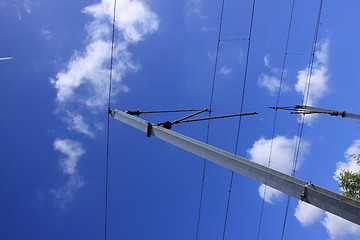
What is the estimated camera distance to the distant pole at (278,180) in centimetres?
406

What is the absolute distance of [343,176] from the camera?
26781 mm

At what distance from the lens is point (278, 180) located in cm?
475

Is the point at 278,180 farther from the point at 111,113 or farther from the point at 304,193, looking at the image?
the point at 111,113

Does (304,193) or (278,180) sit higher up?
(278,180)

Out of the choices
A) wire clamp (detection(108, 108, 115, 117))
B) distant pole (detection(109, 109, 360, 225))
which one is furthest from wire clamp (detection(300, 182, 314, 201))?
wire clamp (detection(108, 108, 115, 117))

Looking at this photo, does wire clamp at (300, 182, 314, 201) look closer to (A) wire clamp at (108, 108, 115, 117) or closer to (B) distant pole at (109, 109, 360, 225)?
(B) distant pole at (109, 109, 360, 225)

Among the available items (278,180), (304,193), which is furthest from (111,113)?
(304,193)

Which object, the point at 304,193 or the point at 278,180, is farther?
the point at 278,180

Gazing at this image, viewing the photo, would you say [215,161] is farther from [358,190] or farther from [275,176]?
[358,190]

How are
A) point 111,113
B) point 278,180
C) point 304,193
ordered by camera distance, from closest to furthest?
point 304,193
point 278,180
point 111,113

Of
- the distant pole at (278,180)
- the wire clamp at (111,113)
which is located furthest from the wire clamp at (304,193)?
the wire clamp at (111,113)

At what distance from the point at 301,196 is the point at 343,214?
26.2 inches

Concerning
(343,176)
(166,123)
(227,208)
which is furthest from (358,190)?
(166,123)

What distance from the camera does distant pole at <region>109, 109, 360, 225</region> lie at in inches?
160
